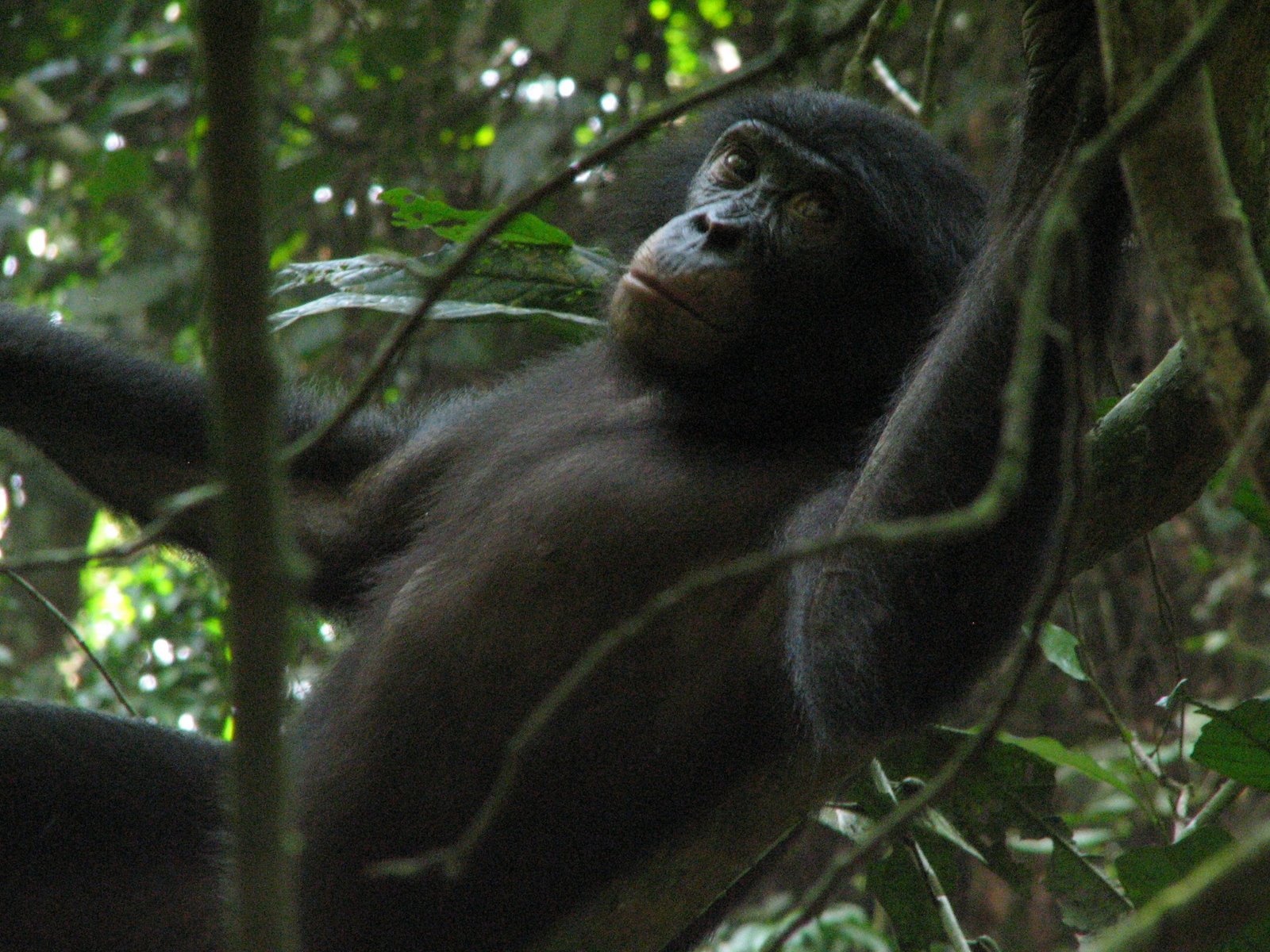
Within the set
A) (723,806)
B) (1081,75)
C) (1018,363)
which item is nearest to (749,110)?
(1081,75)

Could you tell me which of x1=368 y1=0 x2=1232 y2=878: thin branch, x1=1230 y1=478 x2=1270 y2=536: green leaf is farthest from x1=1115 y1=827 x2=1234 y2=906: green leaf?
x1=368 y1=0 x2=1232 y2=878: thin branch

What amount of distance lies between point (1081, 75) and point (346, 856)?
1650mm

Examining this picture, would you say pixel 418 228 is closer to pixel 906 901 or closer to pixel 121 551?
pixel 906 901

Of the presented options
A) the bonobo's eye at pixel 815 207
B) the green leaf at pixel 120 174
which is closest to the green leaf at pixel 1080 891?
the bonobo's eye at pixel 815 207

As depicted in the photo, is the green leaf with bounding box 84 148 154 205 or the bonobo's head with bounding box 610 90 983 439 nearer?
the bonobo's head with bounding box 610 90 983 439

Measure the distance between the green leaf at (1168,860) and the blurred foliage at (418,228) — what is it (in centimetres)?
189

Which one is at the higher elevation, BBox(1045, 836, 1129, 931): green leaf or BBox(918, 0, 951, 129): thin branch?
BBox(918, 0, 951, 129): thin branch

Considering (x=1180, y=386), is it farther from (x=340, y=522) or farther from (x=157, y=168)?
(x=157, y=168)

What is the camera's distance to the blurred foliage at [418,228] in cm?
451

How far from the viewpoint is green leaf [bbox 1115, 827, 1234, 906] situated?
6.30 ft

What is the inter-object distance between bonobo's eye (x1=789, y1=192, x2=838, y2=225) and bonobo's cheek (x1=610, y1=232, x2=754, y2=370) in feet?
0.83

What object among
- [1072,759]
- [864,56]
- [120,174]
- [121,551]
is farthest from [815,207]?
[120,174]

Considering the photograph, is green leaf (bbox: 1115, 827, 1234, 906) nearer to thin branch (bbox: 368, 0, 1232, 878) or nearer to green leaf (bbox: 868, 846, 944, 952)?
green leaf (bbox: 868, 846, 944, 952)

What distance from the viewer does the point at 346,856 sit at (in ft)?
7.59
